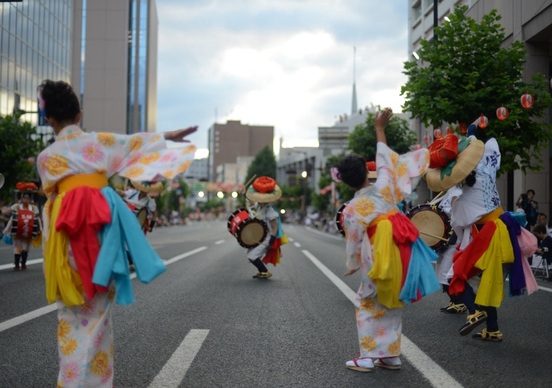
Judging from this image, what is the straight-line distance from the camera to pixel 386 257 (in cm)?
477

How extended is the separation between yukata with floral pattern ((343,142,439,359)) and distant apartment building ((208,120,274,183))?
7015 inches

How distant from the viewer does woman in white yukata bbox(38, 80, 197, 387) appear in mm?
3768

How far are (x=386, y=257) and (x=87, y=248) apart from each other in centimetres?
219

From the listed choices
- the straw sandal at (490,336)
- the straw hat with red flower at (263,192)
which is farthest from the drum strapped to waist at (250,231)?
the straw sandal at (490,336)

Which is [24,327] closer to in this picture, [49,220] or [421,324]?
[49,220]

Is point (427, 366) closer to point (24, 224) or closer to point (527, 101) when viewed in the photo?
point (24, 224)

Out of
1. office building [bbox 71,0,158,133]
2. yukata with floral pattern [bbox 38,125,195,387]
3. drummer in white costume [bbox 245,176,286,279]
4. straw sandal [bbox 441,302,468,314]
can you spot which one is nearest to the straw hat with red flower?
drummer in white costume [bbox 245,176,286,279]

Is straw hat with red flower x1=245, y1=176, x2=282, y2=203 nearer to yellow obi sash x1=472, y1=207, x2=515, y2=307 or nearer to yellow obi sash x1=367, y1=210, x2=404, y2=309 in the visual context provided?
yellow obi sash x1=472, y1=207, x2=515, y2=307

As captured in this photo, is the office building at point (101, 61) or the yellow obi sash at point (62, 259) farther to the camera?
the office building at point (101, 61)

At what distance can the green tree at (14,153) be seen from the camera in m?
28.0

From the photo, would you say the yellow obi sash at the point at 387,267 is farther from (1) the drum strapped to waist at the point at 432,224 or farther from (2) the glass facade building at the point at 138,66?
(2) the glass facade building at the point at 138,66

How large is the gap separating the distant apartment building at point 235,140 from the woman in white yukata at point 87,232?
178999 millimetres

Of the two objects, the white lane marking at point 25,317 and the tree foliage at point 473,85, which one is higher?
the tree foliage at point 473,85

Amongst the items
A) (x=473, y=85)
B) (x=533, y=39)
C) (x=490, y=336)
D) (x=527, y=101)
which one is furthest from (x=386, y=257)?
(x=533, y=39)
